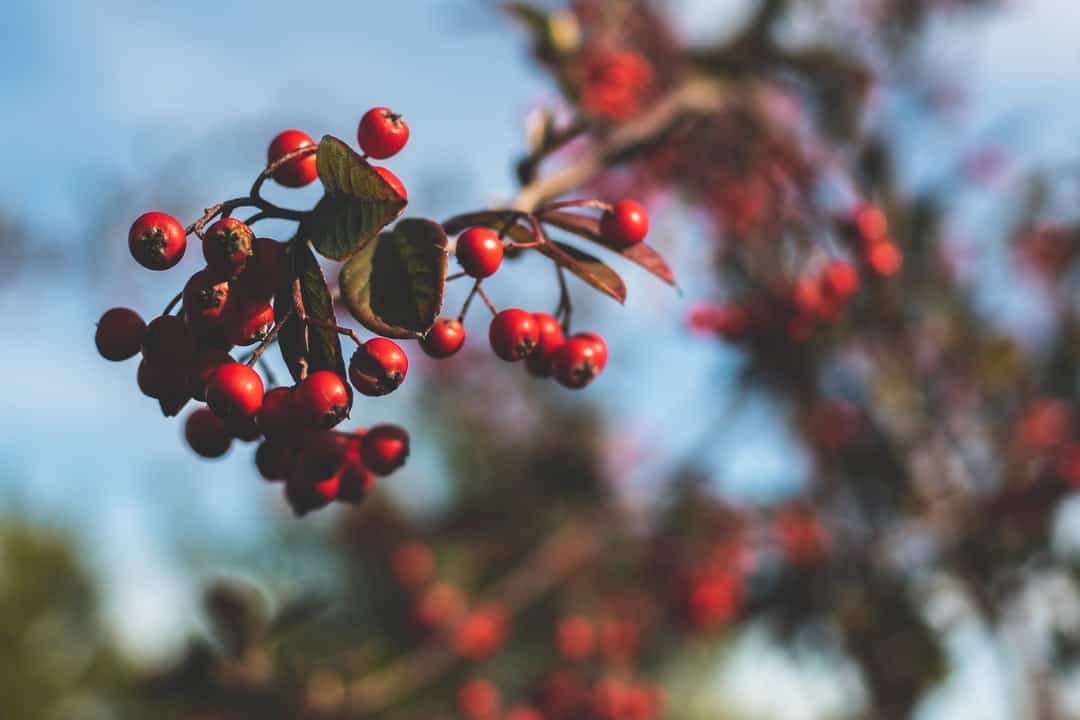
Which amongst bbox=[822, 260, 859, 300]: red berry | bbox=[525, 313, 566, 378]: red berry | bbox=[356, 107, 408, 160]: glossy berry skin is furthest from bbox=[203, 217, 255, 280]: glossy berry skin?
bbox=[822, 260, 859, 300]: red berry

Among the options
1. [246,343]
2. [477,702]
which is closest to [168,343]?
[246,343]

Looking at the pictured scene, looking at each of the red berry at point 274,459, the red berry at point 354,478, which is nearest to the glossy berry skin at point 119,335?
the red berry at point 274,459

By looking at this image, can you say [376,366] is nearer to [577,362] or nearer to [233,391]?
[233,391]

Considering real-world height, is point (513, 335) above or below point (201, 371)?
above

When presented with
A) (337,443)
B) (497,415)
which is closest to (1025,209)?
(337,443)

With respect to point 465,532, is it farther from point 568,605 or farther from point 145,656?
point 145,656

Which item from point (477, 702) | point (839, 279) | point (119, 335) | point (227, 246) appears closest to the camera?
point (227, 246)

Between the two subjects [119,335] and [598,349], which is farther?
[598,349]

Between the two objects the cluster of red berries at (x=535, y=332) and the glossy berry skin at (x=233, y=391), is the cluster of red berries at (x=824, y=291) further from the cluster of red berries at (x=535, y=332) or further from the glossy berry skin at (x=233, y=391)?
the glossy berry skin at (x=233, y=391)
